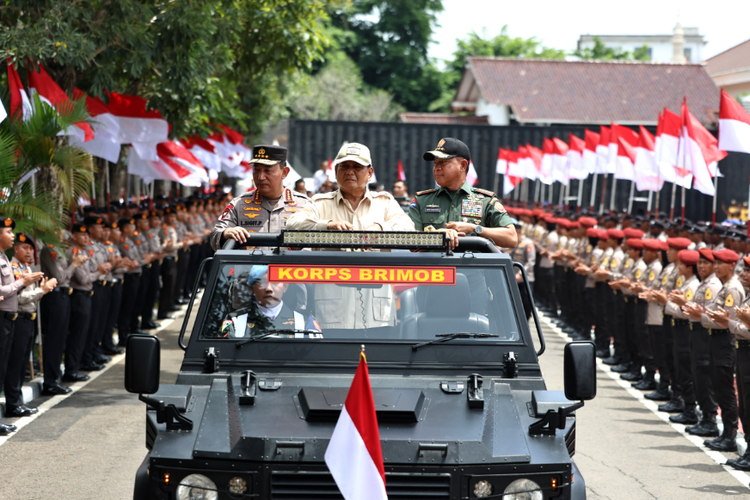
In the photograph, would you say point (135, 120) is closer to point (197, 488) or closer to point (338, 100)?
→ point (197, 488)

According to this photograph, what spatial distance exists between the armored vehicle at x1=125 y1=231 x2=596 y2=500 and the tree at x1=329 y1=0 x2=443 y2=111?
5918cm

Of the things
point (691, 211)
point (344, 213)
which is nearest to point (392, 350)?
point (344, 213)

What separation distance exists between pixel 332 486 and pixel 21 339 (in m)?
6.96

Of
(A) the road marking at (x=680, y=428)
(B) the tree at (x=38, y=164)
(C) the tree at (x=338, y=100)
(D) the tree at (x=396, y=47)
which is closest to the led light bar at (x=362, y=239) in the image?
(A) the road marking at (x=680, y=428)

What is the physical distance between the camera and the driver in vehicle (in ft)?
16.3

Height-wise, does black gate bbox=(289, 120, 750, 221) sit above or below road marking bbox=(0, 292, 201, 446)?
above

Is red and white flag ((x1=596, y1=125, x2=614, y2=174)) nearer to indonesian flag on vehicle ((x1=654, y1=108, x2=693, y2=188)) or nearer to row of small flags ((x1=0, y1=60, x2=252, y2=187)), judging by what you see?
indonesian flag on vehicle ((x1=654, y1=108, x2=693, y2=188))

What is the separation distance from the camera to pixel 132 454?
27.8 ft

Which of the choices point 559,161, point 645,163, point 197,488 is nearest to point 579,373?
point 197,488

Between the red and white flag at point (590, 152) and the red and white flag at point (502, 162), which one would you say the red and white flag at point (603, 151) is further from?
the red and white flag at point (502, 162)

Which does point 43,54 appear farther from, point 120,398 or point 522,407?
point 522,407

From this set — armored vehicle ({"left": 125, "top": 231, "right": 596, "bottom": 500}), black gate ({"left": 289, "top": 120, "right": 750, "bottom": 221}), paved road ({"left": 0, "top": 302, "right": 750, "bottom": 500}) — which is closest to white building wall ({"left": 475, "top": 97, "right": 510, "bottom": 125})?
black gate ({"left": 289, "top": 120, "right": 750, "bottom": 221})

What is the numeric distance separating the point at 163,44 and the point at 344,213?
28.4 feet

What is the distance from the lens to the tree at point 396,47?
63.2m
